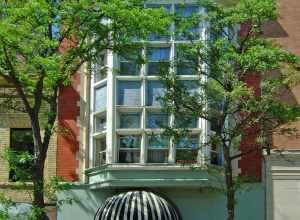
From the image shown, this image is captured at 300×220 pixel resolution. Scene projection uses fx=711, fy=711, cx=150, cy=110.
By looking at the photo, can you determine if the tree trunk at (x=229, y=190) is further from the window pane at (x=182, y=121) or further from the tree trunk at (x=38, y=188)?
the tree trunk at (x=38, y=188)

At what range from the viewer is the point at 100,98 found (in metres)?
23.5

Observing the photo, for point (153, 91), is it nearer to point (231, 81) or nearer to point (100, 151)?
point (100, 151)

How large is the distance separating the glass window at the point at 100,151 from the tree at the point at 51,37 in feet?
18.1

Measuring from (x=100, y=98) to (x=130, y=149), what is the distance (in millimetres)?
2114

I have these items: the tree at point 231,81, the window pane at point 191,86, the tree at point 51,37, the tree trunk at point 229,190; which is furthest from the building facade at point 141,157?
the tree at point 51,37

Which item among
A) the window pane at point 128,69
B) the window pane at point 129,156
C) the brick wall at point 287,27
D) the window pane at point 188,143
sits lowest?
the window pane at point 129,156

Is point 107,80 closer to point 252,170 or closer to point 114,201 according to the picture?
point 114,201

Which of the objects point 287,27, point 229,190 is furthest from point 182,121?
point 287,27

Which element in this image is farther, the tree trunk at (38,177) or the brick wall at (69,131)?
the brick wall at (69,131)

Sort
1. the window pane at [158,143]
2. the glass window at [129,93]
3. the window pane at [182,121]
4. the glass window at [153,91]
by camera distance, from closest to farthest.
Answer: the window pane at [182,121] < the window pane at [158,143] < the glass window at [153,91] < the glass window at [129,93]

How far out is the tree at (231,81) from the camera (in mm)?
17438

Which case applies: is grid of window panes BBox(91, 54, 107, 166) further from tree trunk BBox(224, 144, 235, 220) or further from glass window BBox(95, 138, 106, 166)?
tree trunk BBox(224, 144, 235, 220)

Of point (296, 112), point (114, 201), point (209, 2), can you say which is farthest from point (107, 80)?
point (296, 112)

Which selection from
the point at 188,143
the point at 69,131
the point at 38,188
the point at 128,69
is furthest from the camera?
the point at 69,131
